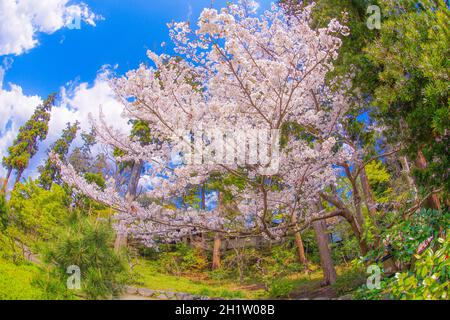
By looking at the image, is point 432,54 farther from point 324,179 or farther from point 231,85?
point 324,179

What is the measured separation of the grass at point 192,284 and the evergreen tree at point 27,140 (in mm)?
10117

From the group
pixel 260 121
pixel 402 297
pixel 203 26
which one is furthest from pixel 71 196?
pixel 402 297

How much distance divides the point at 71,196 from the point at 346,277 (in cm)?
894

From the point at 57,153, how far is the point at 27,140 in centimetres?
210

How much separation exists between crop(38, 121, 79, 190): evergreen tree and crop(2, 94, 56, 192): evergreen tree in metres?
1.04

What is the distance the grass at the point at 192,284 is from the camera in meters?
10.1

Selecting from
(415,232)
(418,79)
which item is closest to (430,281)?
(415,232)

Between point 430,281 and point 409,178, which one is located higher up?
point 409,178

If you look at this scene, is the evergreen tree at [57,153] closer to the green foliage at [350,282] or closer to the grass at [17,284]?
the grass at [17,284]

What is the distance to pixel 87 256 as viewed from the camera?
518 centimetres

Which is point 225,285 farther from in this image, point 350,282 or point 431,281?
point 431,281

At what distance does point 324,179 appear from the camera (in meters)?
5.90
